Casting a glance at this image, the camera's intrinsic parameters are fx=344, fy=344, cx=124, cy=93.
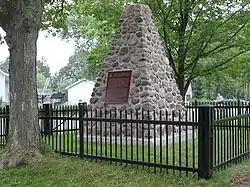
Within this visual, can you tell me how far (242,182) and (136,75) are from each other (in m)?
5.21

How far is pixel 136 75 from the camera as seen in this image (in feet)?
33.5

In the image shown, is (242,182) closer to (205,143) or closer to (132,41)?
(205,143)

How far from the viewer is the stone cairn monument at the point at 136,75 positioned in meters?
10.1

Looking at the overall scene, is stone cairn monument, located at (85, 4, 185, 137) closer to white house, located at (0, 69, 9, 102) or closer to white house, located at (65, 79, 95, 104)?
white house, located at (0, 69, 9, 102)

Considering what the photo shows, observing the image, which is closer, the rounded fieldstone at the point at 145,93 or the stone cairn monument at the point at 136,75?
the rounded fieldstone at the point at 145,93

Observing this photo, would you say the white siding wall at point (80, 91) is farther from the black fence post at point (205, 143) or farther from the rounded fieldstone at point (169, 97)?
the black fence post at point (205, 143)

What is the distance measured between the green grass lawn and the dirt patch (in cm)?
9

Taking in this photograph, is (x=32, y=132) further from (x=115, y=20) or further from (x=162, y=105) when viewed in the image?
(x=115, y=20)

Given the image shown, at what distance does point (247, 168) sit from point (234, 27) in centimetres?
872

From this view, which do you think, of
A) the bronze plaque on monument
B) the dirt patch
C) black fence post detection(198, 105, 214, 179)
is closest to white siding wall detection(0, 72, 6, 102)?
the bronze plaque on monument

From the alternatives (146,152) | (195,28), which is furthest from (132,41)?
(195,28)

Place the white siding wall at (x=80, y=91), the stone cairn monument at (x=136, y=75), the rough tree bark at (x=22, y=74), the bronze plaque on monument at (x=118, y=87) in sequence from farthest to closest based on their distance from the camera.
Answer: the white siding wall at (x=80, y=91) < the bronze plaque on monument at (x=118, y=87) < the stone cairn monument at (x=136, y=75) < the rough tree bark at (x=22, y=74)

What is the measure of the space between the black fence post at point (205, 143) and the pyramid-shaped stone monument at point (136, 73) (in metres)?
4.05

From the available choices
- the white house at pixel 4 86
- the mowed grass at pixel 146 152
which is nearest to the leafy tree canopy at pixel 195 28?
the mowed grass at pixel 146 152
